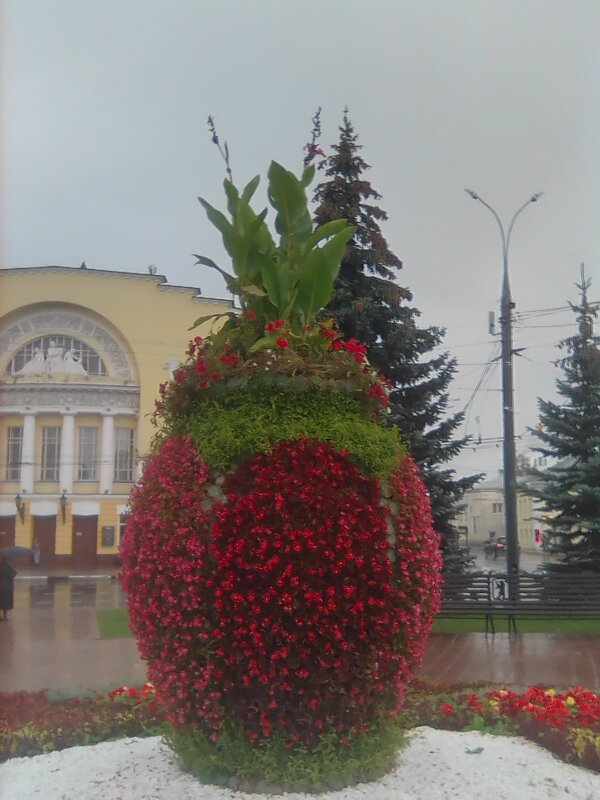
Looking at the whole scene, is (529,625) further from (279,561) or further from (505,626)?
(279,561)

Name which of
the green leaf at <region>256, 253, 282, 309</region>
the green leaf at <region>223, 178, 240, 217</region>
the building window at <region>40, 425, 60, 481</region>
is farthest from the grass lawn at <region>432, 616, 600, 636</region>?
the green leaf at <region>223, 178, 240, 217</region>

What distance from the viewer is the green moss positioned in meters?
3.38

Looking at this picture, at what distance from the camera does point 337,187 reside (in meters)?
12.1

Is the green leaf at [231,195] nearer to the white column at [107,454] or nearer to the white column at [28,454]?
the white column at [107,454]

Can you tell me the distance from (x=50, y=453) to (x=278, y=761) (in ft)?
41.5

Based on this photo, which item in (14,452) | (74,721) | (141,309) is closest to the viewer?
(74,721)

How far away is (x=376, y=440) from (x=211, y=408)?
73 centimetres

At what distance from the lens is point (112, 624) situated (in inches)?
543

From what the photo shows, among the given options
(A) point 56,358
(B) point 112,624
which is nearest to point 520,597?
(B) point 112,624

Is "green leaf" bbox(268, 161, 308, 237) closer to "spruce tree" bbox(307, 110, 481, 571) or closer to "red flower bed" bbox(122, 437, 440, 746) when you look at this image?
"red flower bed" bbox(122, 437, 440, 746)

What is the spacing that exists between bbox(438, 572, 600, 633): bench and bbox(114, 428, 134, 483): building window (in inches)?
215

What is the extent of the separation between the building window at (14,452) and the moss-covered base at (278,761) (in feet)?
38.1

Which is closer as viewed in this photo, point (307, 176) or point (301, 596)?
point (301, 596)

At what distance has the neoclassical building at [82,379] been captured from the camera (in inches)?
475
